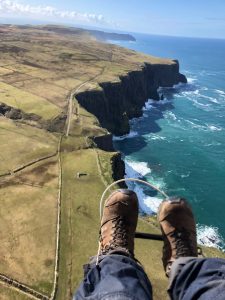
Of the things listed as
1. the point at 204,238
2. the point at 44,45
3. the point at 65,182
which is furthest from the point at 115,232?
the point at 44,45

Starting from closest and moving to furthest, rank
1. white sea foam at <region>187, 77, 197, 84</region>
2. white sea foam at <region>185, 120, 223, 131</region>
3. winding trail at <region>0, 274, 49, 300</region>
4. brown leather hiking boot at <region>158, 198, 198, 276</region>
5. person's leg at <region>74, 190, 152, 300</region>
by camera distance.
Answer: person's leg at <region>74, 190, 152, 300</region>, brown leather hiking boot at <region>158, 198, 198, 276</region>, winding trail at <region>0, 274, 49, 300</region>, white sea foam at <region>185, 120, 223, 131</region>, white sea foam at <region>187, 77, 197, 84</region>

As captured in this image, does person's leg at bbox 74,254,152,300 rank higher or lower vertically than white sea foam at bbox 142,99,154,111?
higher

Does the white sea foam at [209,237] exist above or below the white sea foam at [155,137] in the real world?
below

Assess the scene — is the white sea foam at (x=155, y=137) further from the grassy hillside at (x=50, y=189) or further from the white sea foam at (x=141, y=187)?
the grassy hillside at (x=50, y=189)

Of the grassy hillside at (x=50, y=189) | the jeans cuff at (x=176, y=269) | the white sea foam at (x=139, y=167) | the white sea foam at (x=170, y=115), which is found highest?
the jeans cuff at (x=176, y=269)

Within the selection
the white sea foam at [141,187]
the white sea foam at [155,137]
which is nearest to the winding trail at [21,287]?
the white sea foam at [141,187]

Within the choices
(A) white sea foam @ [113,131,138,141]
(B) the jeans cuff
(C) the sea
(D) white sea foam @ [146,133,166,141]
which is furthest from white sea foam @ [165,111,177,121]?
(B) the jeans cuff

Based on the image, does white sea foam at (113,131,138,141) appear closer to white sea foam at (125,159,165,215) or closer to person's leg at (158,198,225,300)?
white sea foam at (125,159,165,215)
